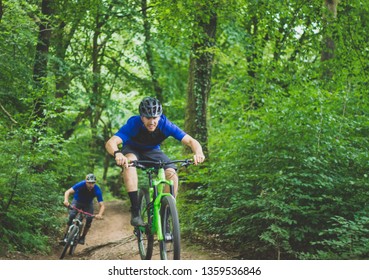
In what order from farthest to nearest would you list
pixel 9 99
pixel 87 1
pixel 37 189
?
pixel 87 1
pixel 9 99
pixel 37 189

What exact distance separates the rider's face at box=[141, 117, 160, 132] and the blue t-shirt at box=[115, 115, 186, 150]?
0.49ft

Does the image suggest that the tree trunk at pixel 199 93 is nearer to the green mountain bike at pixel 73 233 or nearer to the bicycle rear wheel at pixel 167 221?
the green mountain bike at pixel 73 233

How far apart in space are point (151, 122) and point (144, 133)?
36 cm

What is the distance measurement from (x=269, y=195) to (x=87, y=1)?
851 cm

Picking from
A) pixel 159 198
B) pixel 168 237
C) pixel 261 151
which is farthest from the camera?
pixel 261 151

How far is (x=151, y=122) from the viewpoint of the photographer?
19.3 feet

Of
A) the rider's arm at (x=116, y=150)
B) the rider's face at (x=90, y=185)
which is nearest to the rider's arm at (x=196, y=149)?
the rider's arm at (x=116, y=150)

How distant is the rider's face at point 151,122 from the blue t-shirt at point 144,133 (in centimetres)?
15

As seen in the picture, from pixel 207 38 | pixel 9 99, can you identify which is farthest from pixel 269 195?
pixel 9 99

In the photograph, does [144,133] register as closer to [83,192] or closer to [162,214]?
[162,214]

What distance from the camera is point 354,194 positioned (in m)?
7.21

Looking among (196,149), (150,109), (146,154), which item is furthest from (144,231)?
(150,109)

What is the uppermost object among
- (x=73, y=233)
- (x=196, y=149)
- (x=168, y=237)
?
(x=196, y=149)

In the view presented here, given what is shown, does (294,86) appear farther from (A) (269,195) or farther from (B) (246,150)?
(A) (269,195)
